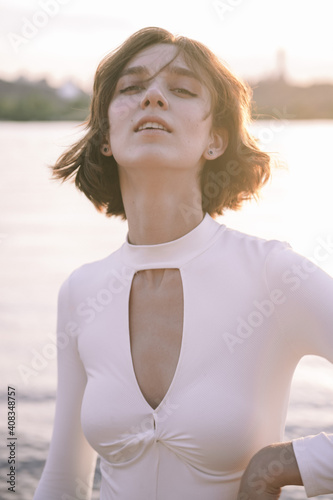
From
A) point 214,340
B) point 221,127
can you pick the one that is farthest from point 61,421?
point 221,127

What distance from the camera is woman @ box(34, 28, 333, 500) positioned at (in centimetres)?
196

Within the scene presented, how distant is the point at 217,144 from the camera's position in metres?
2.37

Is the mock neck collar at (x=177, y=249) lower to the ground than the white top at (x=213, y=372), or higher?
higher

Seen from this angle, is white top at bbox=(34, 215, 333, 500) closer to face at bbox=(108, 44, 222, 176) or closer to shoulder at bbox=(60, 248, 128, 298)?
shoulder at bbox=(60, 248, 128, 298)

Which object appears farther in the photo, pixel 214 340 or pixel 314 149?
pixel 314 149

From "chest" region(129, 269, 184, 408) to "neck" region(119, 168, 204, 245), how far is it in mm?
121

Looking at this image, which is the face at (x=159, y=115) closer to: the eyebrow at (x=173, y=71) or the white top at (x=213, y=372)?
the eyebrow at (x=173, y=71)

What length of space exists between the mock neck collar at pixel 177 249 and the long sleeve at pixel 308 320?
25 cm

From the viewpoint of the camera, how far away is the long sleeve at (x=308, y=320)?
185 cm

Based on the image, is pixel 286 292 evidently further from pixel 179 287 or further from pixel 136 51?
pixel 136 51

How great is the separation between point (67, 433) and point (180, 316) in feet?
1.93

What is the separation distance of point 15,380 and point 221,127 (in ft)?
15.7

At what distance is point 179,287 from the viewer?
2184mm

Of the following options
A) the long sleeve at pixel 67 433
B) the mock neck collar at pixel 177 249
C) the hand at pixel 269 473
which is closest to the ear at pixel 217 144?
the mock neck collar at pixel 177 249
